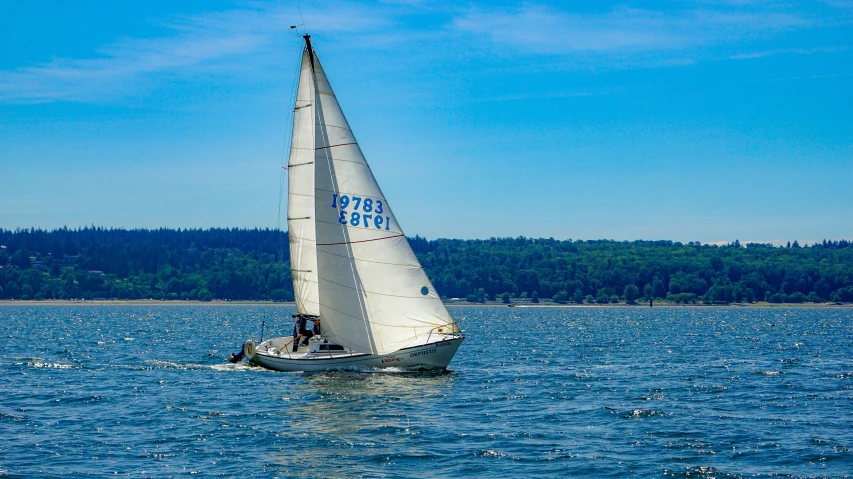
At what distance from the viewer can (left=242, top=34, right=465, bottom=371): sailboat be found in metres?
47.7

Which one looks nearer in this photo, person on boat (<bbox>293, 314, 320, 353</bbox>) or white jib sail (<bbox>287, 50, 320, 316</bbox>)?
white jib sail (<bbox>287, 50, 320, 316</bbox>)

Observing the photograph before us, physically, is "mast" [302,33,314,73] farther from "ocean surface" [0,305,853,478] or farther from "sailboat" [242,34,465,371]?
"ocean surface" [0,305,853,478]

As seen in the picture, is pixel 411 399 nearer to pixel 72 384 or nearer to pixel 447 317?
pixel 447 317

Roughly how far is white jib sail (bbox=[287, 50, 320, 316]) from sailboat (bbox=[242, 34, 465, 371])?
71 centimetres

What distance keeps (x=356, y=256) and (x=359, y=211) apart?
223 centimetres

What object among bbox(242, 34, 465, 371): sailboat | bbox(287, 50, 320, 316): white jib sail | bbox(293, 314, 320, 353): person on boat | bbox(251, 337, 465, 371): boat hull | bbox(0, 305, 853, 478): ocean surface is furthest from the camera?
bbox(293, 314, 320, 353): person on boat

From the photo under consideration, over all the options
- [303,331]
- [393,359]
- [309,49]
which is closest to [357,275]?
[393,359]

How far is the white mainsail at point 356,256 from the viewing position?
4772 centimetres

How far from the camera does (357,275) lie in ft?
157

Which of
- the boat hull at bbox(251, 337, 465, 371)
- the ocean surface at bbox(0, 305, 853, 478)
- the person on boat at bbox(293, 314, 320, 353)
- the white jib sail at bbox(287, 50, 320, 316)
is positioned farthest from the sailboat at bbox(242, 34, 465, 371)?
the person on boat at bbox(293, 314, 320, 353)

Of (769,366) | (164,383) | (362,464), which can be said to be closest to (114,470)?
(362,464)

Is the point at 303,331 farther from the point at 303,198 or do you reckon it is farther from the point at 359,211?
the point at 359,211

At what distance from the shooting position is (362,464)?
27594mm

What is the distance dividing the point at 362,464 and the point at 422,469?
1.84 m
